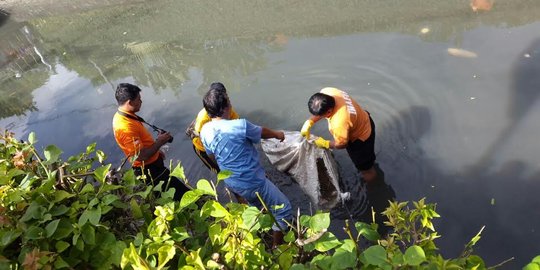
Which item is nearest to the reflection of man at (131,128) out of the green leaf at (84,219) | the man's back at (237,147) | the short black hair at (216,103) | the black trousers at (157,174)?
the black trousers at (157,174)

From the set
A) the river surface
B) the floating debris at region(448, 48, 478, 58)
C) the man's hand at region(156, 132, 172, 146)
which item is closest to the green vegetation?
the man's hand at region(156, 132, 172, 146)

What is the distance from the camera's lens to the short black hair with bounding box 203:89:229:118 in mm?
3086

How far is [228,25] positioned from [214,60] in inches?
48.6

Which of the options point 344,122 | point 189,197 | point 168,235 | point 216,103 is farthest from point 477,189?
point 168,235

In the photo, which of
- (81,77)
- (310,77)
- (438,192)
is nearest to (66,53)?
(81,77)

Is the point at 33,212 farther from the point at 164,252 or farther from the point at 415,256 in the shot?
the point at 415,256

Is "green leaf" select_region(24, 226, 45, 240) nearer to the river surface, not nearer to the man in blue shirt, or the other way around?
the man in blue shirt

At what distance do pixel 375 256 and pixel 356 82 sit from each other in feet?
15.0

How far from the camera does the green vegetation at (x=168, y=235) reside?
1376 mm

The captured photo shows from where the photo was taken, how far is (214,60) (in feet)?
22.9

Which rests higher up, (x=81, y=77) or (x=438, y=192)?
(x=81, y=77)

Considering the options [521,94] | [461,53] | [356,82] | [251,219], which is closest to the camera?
[251,219]

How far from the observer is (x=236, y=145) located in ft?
10.2

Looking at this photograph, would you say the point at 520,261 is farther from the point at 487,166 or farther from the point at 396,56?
the point at 396,56
